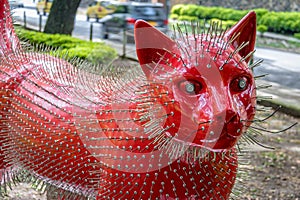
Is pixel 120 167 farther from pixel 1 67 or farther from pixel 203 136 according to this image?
pixel 1 67

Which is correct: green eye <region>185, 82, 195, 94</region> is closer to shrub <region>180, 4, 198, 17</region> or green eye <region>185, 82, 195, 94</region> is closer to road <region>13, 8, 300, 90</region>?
road <region>13, 8, 300, 90</region>

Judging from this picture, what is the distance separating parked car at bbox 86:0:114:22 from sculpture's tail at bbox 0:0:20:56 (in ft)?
43.7

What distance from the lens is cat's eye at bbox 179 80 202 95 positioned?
4.67 ft

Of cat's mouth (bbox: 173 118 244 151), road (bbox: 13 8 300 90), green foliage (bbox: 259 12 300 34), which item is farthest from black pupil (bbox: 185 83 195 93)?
green foliage (bbox: 259 12 300 34)

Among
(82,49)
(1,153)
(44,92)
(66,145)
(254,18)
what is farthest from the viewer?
(82,49)

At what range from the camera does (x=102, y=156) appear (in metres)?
1.69

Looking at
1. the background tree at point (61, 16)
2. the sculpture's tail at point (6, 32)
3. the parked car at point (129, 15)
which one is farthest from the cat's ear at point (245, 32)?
the parked car at point (129, 15)

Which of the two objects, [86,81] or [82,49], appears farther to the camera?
[82,49]

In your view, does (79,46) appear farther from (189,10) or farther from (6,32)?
(189,10)

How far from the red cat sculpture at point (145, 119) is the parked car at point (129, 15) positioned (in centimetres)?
971

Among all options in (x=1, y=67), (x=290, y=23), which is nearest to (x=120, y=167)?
(x=1, y=67)

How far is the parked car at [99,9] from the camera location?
52.7ft

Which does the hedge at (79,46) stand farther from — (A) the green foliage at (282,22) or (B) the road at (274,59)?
(A) the green foliage at (282,22)

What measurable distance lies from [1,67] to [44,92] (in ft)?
0.97
